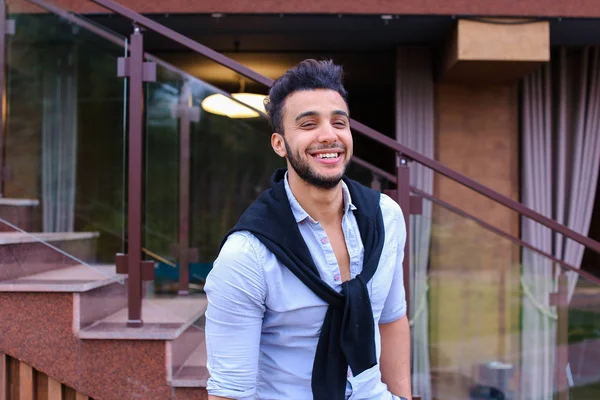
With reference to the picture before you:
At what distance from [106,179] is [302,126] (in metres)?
2.27

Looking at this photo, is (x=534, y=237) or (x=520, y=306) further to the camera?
(x=534, y=237)

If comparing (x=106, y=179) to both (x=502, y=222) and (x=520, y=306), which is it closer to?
(x=520, y=306)

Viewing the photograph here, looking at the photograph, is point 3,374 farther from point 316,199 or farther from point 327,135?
point 327,135

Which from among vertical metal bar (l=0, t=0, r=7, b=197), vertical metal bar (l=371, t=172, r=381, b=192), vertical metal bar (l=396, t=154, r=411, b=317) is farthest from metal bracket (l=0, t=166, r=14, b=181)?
vertical metal bar (l=396, t=154, r=411, b=317)

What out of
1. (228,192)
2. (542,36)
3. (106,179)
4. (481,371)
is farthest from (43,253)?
(542,36)

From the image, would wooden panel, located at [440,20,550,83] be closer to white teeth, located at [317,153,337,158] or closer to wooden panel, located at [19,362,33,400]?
white teeth, located at [317,153,337,158]

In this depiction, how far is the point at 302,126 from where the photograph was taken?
1.46 m

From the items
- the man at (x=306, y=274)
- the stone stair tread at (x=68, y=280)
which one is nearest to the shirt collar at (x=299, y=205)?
the man at (x=306, y=274)

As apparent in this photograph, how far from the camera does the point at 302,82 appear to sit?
147cm

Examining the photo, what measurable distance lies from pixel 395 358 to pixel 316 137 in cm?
69

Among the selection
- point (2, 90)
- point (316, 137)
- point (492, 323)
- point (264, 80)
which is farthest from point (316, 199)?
point (2, 90)

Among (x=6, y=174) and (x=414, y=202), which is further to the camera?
(x=6, y=174)

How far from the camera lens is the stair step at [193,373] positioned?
8.23 ft

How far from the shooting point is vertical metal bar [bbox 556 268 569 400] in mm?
3062
